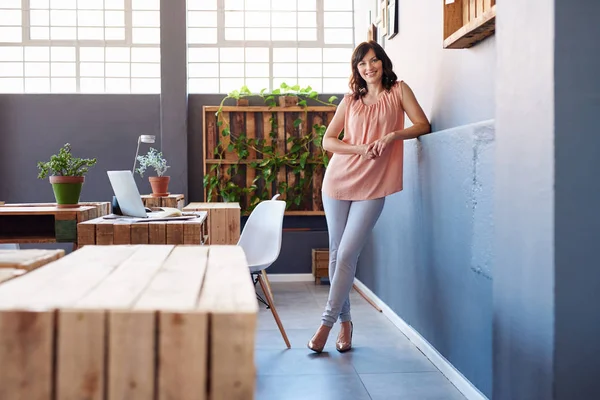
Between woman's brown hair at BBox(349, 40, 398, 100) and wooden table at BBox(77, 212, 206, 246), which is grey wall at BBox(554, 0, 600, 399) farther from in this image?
woman's brown hair at BBox(349, 40, 398, 100)

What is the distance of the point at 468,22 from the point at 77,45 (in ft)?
16.9

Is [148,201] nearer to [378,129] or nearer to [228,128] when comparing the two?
[228,128]

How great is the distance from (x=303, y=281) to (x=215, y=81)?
2420mm

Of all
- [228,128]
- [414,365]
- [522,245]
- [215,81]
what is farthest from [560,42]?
[215,81]

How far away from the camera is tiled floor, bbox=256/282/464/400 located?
3064mm

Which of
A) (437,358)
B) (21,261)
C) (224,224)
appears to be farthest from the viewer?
(224,224)

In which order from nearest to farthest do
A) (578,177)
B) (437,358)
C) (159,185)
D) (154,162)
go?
1. (578,177)
2. (437,358)
3. (159,185)
4. (154,162)

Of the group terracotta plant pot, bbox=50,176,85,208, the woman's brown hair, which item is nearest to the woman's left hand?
the woman's brown hair

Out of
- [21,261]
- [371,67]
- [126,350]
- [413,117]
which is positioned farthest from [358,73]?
[126,350]

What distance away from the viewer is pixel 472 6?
3012 millimetres

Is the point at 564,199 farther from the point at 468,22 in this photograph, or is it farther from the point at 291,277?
the point at 291,277

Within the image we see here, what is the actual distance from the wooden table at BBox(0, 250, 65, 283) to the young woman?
2.04 m

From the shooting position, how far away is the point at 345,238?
12.1ft

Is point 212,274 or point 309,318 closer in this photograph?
point 212,274
